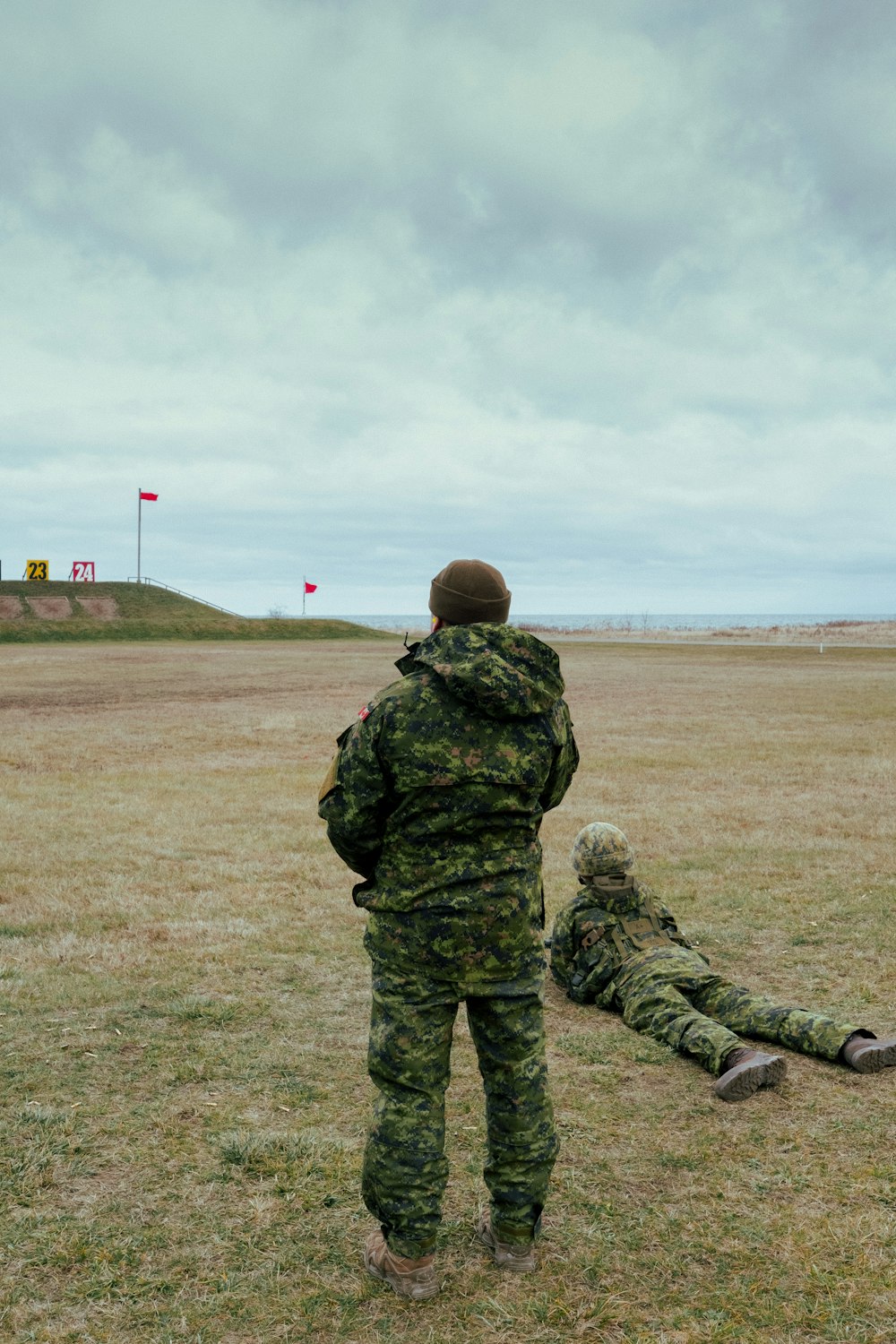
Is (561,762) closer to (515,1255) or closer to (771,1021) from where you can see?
(515,1255)

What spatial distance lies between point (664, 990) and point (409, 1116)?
8.56 ft

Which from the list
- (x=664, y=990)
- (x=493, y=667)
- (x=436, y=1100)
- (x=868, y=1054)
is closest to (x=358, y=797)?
(x=493, y=667)

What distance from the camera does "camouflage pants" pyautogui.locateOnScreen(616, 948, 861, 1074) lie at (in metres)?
5.12

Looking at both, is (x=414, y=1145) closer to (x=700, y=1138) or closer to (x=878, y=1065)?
(x=700, y=1138)

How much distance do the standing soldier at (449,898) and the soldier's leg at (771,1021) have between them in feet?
7.17

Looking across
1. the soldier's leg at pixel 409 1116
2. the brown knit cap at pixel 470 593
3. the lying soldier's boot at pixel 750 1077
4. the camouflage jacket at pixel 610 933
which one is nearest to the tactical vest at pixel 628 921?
the camouflage jacket at pixel 610 933

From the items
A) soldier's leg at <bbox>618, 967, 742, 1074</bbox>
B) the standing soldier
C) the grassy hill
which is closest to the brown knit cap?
the standing soldier

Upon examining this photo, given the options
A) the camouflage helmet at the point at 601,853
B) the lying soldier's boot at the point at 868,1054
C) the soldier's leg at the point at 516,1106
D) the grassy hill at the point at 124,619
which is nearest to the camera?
the soldier's leg at the point at 516,1106

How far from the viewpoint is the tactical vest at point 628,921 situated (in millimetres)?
5938

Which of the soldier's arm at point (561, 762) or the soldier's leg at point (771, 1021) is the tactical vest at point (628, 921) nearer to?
the soldier's leg at point (771, 1021)

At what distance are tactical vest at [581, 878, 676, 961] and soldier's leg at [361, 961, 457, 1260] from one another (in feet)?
8.86

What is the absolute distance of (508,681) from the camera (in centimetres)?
336

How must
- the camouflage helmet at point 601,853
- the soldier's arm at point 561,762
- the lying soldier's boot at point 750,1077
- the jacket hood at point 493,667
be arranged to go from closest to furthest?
the jacket hood at point 493,667, the soldier's arm at point 561,762, the lying soldier's boot at point 750,1077, the camouflage helmet at point 601,853

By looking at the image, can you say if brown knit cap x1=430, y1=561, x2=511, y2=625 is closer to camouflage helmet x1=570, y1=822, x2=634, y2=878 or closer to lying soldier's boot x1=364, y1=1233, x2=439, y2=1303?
lying soldier's boot x1=364, y1=1233, x2=439, y2=1303
